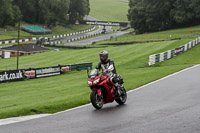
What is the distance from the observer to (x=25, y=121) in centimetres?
1192

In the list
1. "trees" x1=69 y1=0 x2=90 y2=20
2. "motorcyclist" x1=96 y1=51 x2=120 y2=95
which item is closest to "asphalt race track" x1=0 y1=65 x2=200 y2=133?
"motorcyclist" x1=96 y1=51 x2=120 y2=95

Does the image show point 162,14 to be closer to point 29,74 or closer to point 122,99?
point 29,74

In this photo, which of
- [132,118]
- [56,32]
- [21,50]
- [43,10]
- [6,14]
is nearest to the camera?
[132,118]

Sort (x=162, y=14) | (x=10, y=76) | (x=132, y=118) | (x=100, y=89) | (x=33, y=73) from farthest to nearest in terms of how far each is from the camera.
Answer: (x=162, y=14) → (x=33, y=73) → (x=10, y=76) → (x=100, y=89) → (x=132, y=118)

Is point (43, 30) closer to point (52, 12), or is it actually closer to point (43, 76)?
point (52, 12)

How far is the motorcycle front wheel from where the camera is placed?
13.7m

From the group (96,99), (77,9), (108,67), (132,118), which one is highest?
(77,9)

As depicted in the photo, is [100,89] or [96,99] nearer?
[96,99]

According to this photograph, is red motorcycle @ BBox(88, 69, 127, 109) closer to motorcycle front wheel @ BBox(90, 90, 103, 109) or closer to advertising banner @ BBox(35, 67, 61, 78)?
motorcycle front wheel @ BBox(90, 90, 103, 109)

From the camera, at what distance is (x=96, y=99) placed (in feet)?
45.5

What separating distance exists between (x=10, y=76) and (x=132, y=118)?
91.7ft

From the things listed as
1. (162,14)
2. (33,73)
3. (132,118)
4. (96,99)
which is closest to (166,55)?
(33,73)

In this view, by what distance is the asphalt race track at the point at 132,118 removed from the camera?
10.3 meters

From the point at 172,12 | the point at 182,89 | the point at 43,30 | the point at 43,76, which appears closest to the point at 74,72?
the point at 43,76
